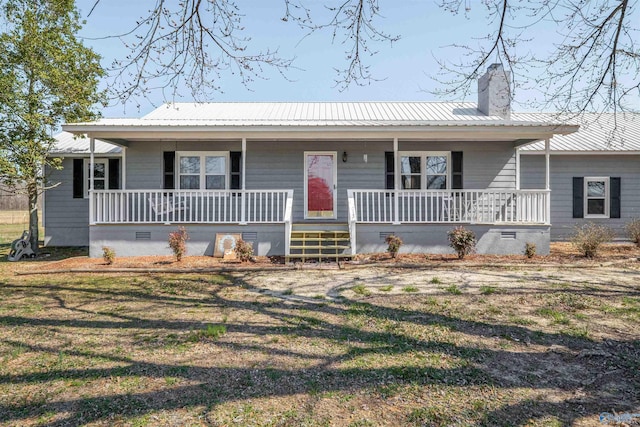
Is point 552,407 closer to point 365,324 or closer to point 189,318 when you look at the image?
point 365,324

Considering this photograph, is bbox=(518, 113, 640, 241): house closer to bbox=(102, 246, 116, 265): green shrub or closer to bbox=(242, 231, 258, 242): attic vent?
bbox=(242, 231, 258, 242): attic vent

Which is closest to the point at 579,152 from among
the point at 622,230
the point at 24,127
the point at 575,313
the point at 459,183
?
the point at 622,230

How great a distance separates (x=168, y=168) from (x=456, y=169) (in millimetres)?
8495

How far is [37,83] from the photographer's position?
11.2 metres

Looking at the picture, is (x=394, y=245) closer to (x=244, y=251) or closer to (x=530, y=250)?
(x=530, y=250)

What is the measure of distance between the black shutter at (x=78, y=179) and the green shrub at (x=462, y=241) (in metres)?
11.9

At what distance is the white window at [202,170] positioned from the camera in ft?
37.8

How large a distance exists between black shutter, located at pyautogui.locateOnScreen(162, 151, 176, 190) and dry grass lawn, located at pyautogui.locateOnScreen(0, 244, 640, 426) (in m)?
5.14

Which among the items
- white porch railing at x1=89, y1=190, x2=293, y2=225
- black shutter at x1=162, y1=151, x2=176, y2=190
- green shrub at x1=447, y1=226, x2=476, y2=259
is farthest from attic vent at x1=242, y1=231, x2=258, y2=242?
green shrub at x1=447, y1=226, x2=476, y2=259

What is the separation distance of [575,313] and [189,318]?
5.02 metres

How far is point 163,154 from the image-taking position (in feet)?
37.4

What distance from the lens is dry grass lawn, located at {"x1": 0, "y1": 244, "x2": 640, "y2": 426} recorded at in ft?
9.37

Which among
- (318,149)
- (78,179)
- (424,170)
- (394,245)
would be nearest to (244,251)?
(394,245)

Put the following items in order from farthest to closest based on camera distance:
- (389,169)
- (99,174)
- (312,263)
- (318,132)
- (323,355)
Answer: (99,174), (389,169), (318,132), (312,263), (323,355)
